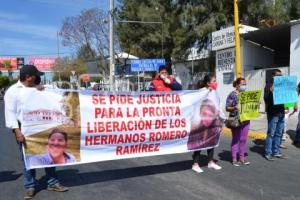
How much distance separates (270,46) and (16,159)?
14298mm

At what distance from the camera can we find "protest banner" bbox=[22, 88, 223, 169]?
5.83 m

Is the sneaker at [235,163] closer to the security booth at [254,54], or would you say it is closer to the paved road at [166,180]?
the paved road at [166,180]

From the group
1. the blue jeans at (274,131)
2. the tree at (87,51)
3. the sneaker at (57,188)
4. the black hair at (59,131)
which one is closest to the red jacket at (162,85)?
the black hair at (59,131)

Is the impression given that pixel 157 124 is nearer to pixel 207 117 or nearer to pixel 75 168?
pixel 207 117

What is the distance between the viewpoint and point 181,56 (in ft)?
87.7

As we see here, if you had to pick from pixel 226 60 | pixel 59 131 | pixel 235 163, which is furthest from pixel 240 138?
pixel 226 60

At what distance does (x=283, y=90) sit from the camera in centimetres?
799

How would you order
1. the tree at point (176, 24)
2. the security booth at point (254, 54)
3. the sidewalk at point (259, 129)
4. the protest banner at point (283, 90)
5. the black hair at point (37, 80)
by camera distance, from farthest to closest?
the tree at point (176, 24) → the security booth at point (254, 54) → the sidewalk at point (259, 129) → the protest banner at point (283, 90) → the black hair at point (37, 80)

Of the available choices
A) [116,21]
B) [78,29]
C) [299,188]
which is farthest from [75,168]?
[78,29]

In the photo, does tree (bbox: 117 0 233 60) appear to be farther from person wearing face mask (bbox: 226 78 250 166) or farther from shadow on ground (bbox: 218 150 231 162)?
person wearing face mask (bbox: 226 78 250 166)

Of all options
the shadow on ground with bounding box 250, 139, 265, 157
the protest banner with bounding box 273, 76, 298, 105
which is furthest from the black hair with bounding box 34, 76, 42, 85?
the shadow on ground with bounding box 250, 139, 265, 157

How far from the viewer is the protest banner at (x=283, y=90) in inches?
309

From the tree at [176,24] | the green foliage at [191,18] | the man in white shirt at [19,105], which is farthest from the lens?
the tree at [176,24]

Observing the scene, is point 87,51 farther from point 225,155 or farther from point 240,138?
point 240,138
